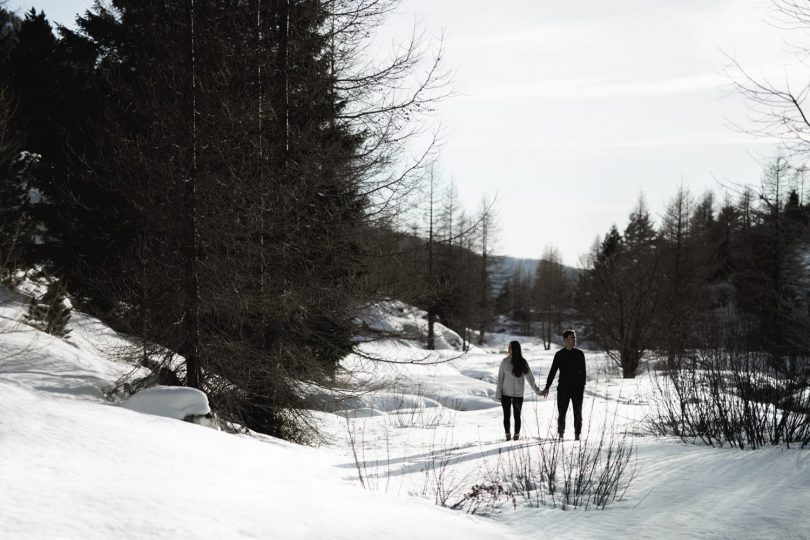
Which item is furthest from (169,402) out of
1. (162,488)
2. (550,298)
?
(550,298)

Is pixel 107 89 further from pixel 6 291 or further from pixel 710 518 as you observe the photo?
pixel 710 518

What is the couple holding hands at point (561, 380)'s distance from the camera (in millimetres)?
9266

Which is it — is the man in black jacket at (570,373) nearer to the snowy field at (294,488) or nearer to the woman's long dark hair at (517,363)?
the woman's long dark hair at (517,363)

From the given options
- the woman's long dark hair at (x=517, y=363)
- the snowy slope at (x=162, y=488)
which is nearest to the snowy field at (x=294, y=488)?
the snowy slope at (x=162, y=488)

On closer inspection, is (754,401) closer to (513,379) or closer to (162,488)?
(513,379)

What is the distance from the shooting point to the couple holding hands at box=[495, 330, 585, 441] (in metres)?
9.27

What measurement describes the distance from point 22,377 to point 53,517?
7281 millimetres

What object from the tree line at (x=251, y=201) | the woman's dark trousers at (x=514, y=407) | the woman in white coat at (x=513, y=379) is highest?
the tree line at (x=251, y=201)

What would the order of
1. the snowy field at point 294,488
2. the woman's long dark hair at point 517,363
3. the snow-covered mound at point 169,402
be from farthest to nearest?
the woman's long dark hair at point 517,363 → the snow-covered mound at point 169,402 → the snowy field at point 294,488

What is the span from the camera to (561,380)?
9523 mm

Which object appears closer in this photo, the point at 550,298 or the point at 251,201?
the point at 251,201

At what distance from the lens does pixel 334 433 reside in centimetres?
1146

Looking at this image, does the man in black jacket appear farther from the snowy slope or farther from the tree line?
the snowy slope

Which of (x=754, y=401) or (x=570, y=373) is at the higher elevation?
(x=570, y=373)
